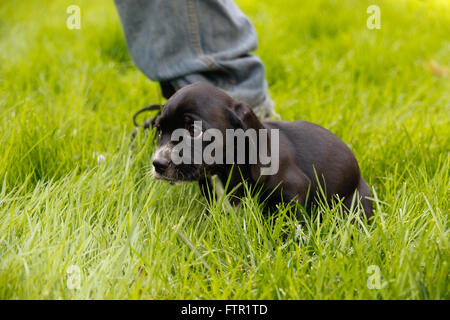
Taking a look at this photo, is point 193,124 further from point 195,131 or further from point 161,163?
point 161,163

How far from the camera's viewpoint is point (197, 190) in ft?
7.82

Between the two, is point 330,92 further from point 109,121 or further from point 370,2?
point 370,2

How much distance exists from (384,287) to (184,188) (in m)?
1.12

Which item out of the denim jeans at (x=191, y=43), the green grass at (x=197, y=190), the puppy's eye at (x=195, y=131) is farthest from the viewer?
the denim jeans at (x=191, y=43)

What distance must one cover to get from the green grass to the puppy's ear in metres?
0.32

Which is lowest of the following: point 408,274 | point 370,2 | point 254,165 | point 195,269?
point 195,269

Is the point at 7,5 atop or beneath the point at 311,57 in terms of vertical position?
atop

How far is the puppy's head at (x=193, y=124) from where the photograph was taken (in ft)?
6.36

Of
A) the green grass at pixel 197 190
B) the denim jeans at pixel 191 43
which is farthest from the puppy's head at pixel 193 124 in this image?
the denim jeans at pixel 191 43

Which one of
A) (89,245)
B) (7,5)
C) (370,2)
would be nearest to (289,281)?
(89,245)

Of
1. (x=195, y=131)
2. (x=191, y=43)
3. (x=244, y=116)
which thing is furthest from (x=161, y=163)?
(x=191, y=43)

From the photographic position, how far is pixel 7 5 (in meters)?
6.25

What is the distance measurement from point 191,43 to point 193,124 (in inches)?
42.5

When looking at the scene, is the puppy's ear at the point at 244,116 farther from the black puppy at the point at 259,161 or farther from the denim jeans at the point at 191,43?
the denim jeans at the point at 191,43
